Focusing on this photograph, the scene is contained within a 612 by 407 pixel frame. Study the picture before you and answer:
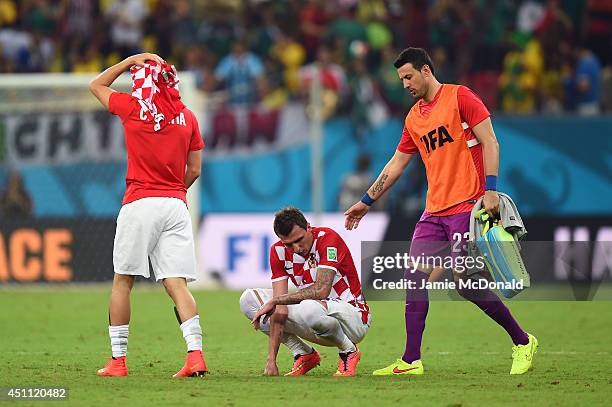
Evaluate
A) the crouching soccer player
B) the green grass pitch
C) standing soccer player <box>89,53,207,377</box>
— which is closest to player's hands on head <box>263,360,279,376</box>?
the crouching soccer player

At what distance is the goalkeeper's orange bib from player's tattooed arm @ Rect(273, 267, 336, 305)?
91 centimetres

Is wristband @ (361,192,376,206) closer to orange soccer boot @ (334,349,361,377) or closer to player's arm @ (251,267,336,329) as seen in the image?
player's arm @ (251,267,336,329)

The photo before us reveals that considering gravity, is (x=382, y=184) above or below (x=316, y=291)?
above

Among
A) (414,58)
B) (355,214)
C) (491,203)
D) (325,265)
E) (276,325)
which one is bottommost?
(276,325)

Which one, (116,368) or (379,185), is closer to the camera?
(116,368)

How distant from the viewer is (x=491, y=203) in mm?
8727

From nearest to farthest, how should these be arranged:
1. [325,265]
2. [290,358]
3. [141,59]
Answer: [141,59]
[325,265]
[290,358]

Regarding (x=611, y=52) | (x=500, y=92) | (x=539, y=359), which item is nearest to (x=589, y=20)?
(x=611, y=52)

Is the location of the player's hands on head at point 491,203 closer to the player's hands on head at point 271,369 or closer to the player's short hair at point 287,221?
the player's short hair at point 287,221

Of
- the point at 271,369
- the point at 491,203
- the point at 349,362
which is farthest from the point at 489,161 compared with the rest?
the point at 271,369

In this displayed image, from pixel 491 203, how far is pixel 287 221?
1409 mm

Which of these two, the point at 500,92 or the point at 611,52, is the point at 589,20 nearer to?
the point at 611,52

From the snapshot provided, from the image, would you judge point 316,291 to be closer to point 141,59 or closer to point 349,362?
point 349,362

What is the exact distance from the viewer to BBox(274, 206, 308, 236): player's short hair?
873 cm
